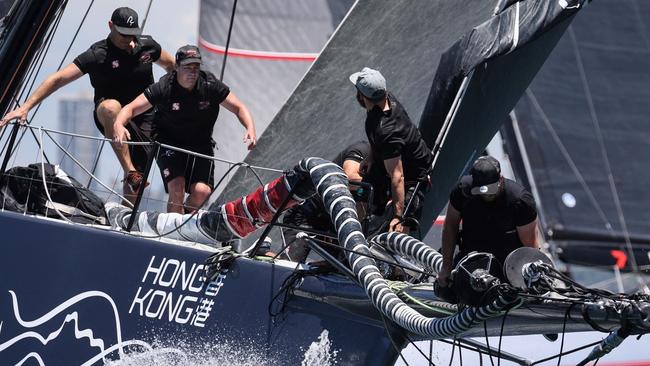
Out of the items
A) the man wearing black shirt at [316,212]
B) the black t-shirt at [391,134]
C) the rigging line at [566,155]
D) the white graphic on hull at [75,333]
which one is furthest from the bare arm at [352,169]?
the rigging line at [566,155]

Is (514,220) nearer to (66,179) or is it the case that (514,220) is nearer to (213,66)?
(66,179)

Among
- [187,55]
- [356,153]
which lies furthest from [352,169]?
[187,55]

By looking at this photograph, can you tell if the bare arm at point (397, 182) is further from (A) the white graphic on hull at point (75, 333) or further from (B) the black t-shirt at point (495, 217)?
(A) the white graphic on hull at point (75, 333)

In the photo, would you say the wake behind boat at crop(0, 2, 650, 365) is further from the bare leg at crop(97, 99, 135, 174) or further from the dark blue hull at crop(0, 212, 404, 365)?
the bare leg at crop(97, 99, 135, 174)

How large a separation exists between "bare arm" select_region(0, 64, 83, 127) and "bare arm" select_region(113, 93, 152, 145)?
0.32m

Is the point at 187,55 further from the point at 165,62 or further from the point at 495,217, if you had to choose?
the point at 495,217

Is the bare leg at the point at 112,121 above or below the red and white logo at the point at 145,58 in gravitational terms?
below

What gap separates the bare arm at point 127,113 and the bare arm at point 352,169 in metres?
0.87

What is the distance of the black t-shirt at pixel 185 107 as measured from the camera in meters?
6.52

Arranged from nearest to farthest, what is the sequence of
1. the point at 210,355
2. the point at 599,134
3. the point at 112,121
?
the point at 210,355, the point at 112,121, the point at 599,134

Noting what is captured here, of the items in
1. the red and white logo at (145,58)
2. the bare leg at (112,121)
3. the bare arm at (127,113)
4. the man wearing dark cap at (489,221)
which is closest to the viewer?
the man wearing dark cap at (489,221)

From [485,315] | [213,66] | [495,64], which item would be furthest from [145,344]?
[213,66]

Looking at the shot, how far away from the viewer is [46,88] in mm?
6652

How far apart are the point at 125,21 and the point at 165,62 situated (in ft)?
1.26
